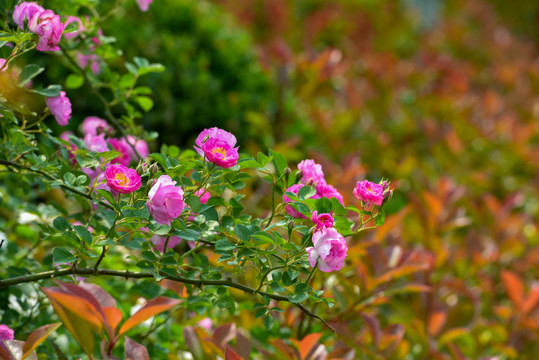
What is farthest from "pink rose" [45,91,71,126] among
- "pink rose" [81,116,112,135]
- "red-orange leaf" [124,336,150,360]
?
"red-orange leaf" [124,336,150,360]

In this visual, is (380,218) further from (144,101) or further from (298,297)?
(144,101)

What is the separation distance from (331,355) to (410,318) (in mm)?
519

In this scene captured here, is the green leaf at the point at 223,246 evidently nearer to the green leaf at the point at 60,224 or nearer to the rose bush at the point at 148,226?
the rose bush at the point at 148,226

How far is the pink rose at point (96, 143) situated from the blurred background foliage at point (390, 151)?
33 centimetres

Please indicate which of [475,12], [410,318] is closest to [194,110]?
[410,318]

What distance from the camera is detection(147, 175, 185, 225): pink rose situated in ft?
3.28

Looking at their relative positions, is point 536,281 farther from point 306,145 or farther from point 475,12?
point 475,12

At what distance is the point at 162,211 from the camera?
1.02 meters

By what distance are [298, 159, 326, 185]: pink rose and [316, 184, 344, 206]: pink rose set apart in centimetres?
1

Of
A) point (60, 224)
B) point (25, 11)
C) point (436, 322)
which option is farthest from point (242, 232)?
point (436, 322)

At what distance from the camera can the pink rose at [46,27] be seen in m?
1.10

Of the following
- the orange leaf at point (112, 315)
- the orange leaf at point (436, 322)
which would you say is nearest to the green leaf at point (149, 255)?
the orange leaf at point (112, 315)

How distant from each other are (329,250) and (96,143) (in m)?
0.62

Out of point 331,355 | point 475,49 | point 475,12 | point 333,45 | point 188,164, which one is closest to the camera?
point 188,164
